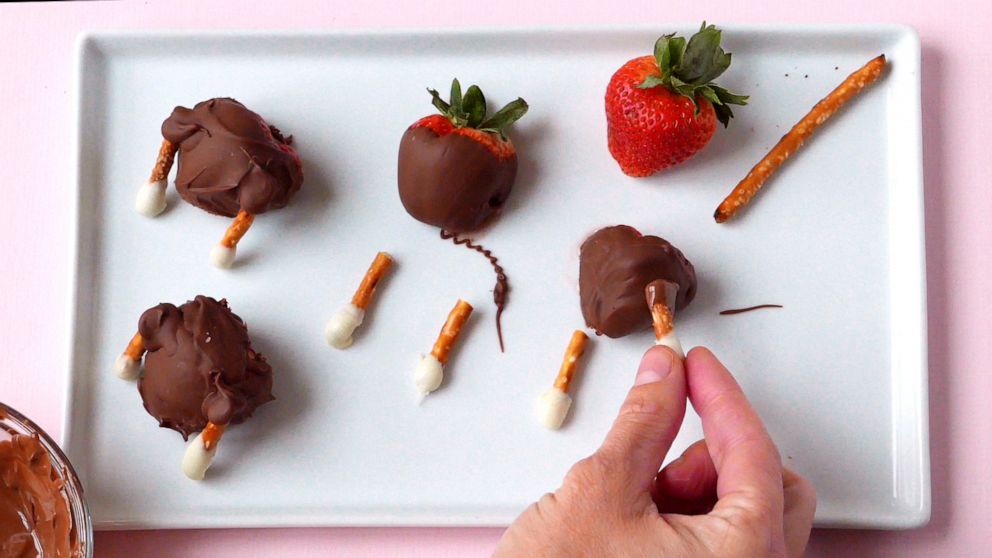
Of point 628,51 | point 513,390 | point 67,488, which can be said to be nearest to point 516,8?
point 628,51

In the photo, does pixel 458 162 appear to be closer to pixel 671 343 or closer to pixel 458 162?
pixel 458 162

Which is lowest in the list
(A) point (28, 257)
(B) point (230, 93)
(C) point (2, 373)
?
(C) point (2, 373)

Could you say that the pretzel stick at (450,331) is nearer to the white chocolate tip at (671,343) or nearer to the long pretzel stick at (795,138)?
the white chocolate tip at (671,343)

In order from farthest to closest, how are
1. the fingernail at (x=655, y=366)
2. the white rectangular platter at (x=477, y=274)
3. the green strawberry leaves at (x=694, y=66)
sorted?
the white rectangular platter at (x=477, y=274), the green strawberry leaves at (x=694, y=66), the fingernail at (x=655, y=366)

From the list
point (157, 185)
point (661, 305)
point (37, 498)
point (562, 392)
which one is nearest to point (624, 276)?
point (661, 305)

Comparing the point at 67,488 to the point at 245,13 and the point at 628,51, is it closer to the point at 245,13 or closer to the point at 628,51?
the point at 245,13

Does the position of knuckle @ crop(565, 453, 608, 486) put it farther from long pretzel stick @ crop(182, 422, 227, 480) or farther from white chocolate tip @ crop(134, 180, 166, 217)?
white chocolate tip @ crop(134, 180, 166, 217)

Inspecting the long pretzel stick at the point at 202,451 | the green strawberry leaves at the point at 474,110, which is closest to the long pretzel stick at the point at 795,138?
the green strawberry leaves at the point at 474,110
